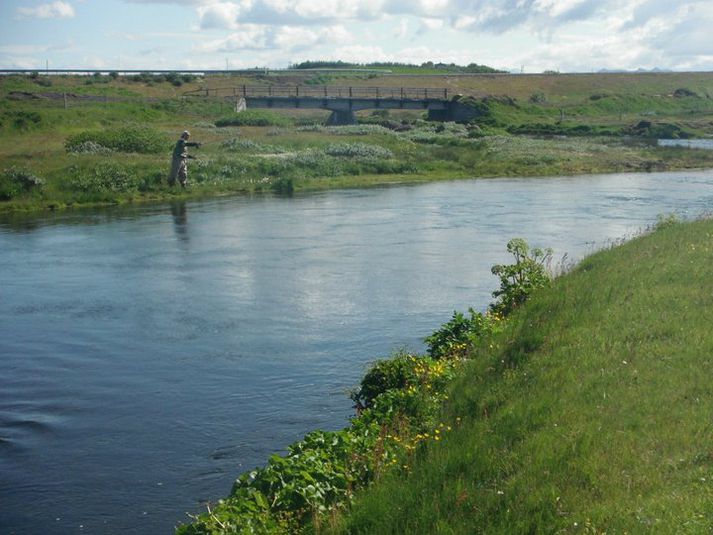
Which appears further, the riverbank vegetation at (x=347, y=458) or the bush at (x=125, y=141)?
the bush at (x=125, y=141)

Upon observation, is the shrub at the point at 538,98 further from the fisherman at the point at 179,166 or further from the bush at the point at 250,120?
the fisherman at the point at 179,166

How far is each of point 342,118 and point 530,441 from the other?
230ft

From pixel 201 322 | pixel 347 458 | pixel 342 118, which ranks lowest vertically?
pixel 201 322

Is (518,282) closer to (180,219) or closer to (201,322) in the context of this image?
(201,322)

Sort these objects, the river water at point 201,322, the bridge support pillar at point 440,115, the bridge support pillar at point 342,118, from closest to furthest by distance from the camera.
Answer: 1. the river water at point 201,322
2. the bridge support pillar at point 342,118
3. the bridge support pillar at point 440,115

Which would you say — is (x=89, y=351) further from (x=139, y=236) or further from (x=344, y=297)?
(x=139, y=236)

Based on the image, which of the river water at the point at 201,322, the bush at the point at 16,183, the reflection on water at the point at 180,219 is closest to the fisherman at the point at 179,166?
the reflection on water at the point at 180,219

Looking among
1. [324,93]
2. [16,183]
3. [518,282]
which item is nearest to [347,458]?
[518,282]

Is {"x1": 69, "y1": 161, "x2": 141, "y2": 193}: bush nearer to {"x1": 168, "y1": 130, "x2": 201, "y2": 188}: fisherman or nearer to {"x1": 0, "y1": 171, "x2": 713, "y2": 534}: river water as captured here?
{"x1": 168, "y1": 130, "x2": 201, "y2": 188}: fisherman

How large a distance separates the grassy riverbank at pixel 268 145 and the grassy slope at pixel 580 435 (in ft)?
96.7

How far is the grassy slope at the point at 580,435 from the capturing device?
23.8ft

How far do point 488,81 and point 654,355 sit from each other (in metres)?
106

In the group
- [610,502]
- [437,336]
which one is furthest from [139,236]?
[610,502]

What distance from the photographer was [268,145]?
168 ft
